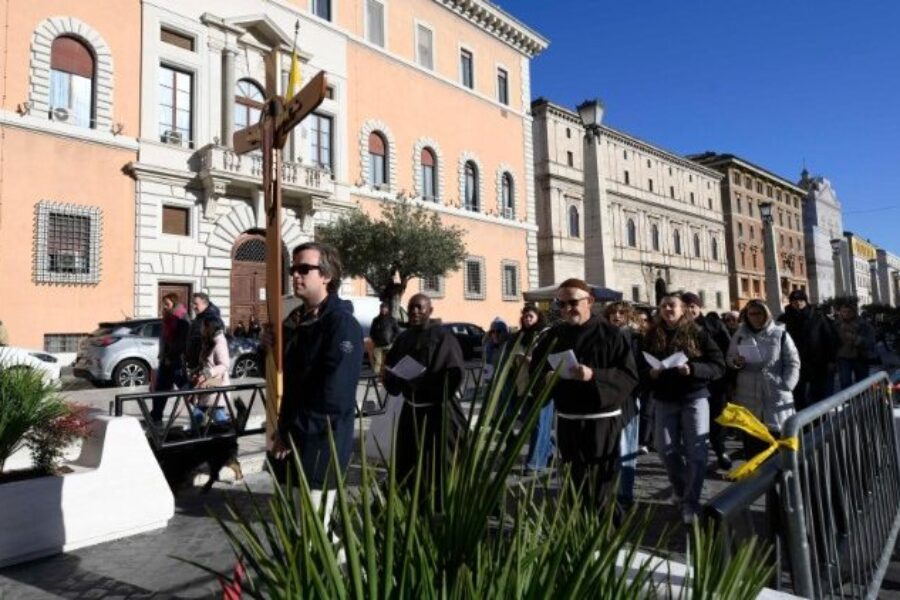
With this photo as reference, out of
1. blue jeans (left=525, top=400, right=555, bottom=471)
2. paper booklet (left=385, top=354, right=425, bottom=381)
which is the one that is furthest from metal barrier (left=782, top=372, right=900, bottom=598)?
blue jeans (left=525, top=400, right=555, bottom=471)

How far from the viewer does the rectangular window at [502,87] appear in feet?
106

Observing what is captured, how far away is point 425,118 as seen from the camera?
27984mm

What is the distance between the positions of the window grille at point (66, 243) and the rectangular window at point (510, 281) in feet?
60.7

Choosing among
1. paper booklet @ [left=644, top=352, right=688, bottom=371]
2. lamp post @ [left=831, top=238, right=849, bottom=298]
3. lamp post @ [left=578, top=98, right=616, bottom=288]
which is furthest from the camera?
lamp post @ [left=831, top=238, right=849, bottom=298]

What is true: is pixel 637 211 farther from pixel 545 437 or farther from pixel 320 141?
pixel 545 437

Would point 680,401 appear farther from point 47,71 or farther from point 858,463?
point 47,71

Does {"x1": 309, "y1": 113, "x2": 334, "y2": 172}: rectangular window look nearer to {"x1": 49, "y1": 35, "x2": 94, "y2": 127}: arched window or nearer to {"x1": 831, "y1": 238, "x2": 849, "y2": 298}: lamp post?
{"x1": 49, "y1": 35, "x2": 94, "y2": 127}: arched window

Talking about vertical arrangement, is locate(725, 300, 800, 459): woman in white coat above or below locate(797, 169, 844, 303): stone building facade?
below

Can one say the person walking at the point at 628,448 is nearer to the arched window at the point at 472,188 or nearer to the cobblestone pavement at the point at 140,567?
the cobblestone pavement at the point at 140,567

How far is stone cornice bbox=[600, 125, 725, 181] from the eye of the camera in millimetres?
47094

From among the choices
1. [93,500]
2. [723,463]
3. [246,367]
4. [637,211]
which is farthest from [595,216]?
[637,211]

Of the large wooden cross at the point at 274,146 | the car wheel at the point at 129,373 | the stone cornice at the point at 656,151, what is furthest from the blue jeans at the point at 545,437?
the stone cornice at the point at 656,151

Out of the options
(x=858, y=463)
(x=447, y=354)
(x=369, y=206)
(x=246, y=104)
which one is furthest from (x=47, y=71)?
(x=858, y=463)

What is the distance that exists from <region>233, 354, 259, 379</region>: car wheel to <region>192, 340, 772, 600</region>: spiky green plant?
1438cm
